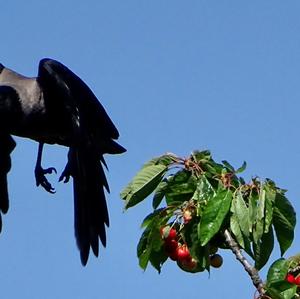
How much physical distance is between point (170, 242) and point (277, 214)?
643 millimetres

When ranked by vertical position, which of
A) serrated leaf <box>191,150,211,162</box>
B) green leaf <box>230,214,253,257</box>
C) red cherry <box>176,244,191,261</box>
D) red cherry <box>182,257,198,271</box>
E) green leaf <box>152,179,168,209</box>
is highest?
serrated leaf <box>191,150,211,162</box>

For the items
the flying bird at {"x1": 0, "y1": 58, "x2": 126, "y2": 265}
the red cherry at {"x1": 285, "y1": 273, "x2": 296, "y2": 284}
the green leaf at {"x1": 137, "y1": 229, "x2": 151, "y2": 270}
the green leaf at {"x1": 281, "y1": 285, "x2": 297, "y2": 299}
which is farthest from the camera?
the flying bird at {"x1": 0, "y1": 58, "x2": 126, "y2": 265}

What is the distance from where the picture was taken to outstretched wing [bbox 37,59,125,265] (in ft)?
24.6

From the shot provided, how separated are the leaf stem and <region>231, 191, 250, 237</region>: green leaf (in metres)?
0.09

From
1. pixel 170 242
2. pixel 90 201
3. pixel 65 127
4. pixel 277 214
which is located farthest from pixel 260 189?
pixel 65 127

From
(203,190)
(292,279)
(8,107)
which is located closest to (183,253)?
(203,190)

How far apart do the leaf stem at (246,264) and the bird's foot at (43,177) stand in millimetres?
2533

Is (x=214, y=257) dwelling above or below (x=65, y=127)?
below

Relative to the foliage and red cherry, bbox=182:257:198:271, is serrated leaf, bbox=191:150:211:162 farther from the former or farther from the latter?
red cherry, bbox=182:257:198:271

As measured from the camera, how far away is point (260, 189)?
5871mm

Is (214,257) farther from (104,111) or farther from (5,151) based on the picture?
(5,151)

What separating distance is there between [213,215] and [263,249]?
0.36 metres

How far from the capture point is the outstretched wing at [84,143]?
7.49m

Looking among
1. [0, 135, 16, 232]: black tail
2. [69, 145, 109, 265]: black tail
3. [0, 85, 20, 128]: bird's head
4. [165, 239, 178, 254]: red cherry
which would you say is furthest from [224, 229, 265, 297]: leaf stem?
A: [0, 135, 16, 232]: black tail
